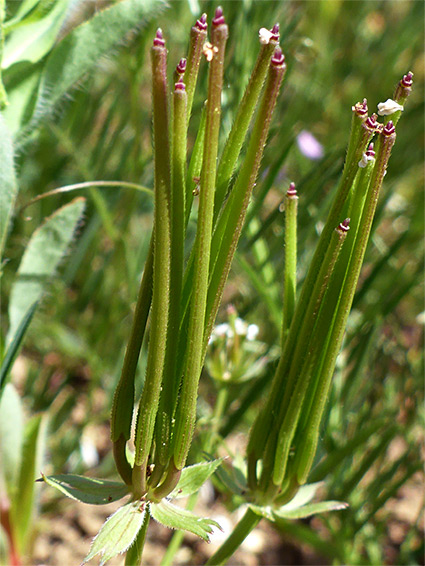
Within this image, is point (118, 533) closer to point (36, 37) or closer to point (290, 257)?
point (290, 257)

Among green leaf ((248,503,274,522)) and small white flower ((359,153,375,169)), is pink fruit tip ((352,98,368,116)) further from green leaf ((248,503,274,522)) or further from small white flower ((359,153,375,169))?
green leaf ((248,503,274,522))

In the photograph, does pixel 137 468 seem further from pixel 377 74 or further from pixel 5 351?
pixel 377 74

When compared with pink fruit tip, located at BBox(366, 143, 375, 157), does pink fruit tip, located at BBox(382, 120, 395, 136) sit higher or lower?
higher

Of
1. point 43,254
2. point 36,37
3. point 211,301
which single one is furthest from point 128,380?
point 36,37

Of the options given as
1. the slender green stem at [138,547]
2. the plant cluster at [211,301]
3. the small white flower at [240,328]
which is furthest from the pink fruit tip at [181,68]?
the small white flower at [240,328]

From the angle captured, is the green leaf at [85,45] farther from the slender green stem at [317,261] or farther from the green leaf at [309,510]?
the green leaf at [309,510]

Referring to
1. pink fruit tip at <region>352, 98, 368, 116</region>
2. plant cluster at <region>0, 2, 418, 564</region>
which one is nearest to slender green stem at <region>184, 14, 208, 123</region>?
plant cluster at <region>0, 2, 418, 564</region>
